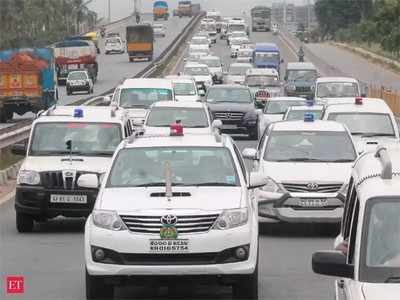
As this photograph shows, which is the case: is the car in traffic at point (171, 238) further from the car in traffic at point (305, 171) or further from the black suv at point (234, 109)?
the black suv at point (234, 109)

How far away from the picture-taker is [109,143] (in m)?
18.2

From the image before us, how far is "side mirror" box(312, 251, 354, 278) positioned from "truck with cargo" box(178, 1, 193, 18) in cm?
16603

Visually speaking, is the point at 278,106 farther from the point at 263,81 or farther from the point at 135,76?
the point at 135,76

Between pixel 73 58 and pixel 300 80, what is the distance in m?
31.9

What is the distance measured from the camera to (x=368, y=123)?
24172 millimetres

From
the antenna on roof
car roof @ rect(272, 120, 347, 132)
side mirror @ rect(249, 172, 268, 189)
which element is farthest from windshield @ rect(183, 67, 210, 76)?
the antenna on roof

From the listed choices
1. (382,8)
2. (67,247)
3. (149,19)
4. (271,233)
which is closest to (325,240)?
(271,233)

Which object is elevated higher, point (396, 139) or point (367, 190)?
point (367, 190)

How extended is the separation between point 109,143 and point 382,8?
52.1m

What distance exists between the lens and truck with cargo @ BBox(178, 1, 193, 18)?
567 ft

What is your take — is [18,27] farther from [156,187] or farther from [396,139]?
[156,187]

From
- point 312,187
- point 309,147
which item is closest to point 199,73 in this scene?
point 309,147

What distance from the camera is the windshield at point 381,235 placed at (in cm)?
702

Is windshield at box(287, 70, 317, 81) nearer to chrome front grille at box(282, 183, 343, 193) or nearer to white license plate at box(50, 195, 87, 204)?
chrome front grille at box(282, 183, 343, 193)
